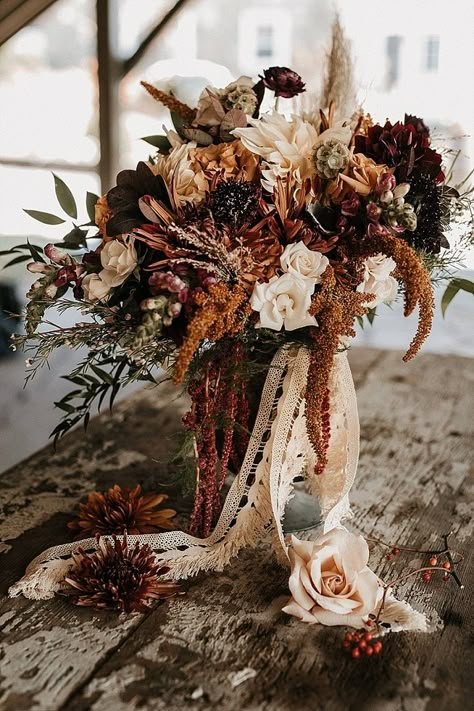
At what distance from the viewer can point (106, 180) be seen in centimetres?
482

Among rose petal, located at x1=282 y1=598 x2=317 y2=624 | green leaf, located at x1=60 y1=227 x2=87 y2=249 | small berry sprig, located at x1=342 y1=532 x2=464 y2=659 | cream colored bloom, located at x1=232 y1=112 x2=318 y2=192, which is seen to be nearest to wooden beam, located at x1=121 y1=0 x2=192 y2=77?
green leaf, located at x1=60 y1=227 x2=87 y2=249

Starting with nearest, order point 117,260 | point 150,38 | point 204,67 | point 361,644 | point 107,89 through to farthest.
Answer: point 361,644
point 117,260
point 150,38
point 107,89
point 204,67

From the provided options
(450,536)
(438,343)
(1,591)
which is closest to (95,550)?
(1,591)

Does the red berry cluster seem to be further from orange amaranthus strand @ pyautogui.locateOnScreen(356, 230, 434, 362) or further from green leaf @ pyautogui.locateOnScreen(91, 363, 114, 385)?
green leaf @ pyautogui.locateOnScreen(91, 363, 114, 385)

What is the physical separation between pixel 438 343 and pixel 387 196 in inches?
178

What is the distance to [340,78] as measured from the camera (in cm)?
111

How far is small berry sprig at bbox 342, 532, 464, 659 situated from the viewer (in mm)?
807

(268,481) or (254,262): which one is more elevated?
(254,262)

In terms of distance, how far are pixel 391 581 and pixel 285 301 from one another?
38 cm

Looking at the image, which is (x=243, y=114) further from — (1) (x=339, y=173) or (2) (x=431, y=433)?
(2) (x=431, y=433)

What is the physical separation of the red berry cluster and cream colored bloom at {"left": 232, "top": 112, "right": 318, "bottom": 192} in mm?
516

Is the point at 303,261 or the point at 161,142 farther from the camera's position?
the point at 161,142

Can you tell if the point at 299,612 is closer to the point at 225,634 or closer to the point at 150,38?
the point at 225,634

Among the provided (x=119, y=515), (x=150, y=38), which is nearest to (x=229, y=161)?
(x=119, y=515)
